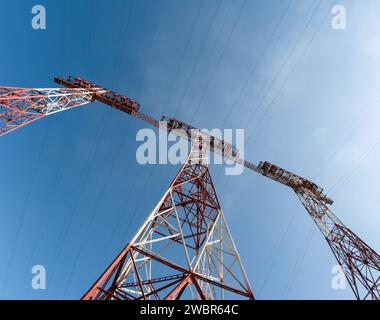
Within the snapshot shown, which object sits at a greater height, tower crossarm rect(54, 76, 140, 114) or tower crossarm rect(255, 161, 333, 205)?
tower crossarm rect(54, 76, 140, 114)

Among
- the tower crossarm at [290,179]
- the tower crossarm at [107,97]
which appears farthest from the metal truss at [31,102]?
the tower crossarm at [290,179]

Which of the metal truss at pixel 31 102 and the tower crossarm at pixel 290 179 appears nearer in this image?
the metal truss at pixel 31 102

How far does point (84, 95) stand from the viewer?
1176 inches

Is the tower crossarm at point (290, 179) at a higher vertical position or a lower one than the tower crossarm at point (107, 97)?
lower

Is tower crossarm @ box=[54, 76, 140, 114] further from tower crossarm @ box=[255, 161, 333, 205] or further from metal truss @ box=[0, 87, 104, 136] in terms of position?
tower crossarm @ box=[255, 161, 333, 205]

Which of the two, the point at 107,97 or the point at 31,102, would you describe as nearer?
the point at 31,102

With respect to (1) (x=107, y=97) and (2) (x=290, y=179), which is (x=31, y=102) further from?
(2) (x=290, y=179)

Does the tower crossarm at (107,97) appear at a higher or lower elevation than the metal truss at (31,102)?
higher

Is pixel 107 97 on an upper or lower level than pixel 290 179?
upper

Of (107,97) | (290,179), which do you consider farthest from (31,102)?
(290,179)

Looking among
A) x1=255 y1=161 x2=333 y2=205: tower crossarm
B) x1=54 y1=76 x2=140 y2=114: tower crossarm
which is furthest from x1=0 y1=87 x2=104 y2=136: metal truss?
x1=255 y1=161 x2=333 y2=205: tower crossarm

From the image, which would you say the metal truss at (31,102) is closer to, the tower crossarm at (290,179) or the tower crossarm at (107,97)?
the tower crossarm at (107,97)
